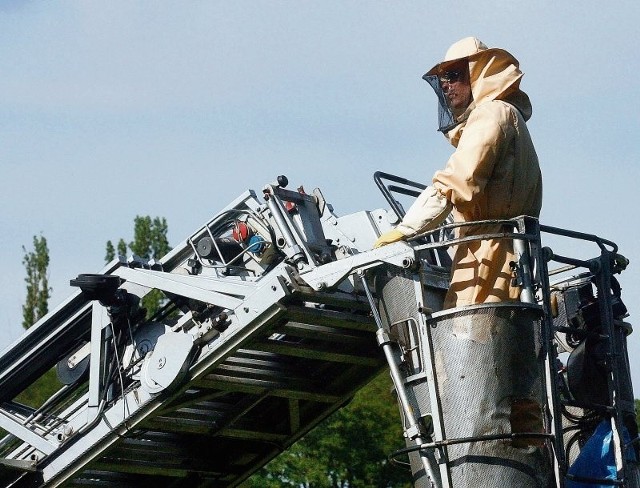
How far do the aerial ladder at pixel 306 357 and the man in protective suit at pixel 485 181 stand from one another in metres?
0.20

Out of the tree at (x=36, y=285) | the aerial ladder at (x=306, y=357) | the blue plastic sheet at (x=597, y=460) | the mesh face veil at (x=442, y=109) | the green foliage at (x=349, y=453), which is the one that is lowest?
the blue plastic sheet at (x=597, y=460)

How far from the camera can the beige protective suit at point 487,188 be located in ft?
32.8

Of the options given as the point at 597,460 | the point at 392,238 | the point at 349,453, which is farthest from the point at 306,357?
the point at 349,453

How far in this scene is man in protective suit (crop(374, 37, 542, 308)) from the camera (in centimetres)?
1000

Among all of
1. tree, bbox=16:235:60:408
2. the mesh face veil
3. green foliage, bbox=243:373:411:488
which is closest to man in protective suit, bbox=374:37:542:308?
the mesh face veil

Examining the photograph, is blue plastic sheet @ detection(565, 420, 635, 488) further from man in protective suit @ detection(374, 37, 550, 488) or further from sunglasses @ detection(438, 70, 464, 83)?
sunglasses @ detection(438, 70, 464, 83)

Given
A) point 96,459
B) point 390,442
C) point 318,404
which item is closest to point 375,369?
point 318,404

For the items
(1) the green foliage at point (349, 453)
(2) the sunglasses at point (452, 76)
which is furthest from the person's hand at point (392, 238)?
(1) the green foliage at point (349, 453)

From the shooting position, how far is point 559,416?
30.8 feet

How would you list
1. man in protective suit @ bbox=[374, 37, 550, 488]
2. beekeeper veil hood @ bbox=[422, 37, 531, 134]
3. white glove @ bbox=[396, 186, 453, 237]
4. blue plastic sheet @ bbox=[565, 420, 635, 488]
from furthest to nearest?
beekeeper veil hood @ bbox=[422, 37, 531, 134], white glove @ bbox=[396, 186, 453, 237], blue plastic sheet @ bbox=[565, 420, 635, 488], man in protective suit @ bbox=[374, 37, 550, 488]

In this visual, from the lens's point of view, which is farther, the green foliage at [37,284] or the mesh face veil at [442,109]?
the green foliage at [37,284]

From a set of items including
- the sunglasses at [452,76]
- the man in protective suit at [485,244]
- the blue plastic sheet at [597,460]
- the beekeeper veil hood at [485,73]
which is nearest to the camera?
the man in protective suit at [485,244]

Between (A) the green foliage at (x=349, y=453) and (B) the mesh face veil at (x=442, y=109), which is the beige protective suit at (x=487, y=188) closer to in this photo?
(B) the mesh face veil at (x=442, y=109)

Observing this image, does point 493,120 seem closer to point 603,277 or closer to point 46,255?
point 603,277
